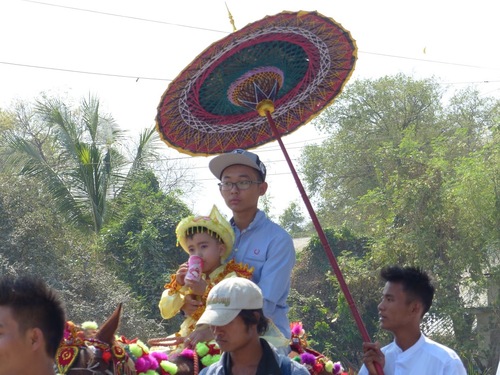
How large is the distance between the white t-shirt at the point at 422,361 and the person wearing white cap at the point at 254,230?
66 centimetres

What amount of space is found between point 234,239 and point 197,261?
0.36 metres

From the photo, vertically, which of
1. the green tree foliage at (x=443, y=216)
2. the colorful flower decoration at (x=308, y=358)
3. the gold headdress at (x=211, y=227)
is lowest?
the colorful flower decoration at (x=308, y=358)

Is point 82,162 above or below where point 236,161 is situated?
above

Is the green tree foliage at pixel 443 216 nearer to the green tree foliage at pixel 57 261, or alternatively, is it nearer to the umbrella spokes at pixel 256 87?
the green tree foliage at pixel 57 261

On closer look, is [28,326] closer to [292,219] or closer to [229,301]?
[229,301]

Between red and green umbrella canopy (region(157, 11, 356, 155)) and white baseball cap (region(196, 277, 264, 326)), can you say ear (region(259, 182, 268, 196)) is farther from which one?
white baseball cap (region(196, 277, 264, 326))

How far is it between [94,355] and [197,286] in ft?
2.62

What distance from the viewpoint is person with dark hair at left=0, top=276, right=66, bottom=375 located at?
361 cm

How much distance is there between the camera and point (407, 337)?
18.4 ft

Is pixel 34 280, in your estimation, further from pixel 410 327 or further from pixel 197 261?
pixel 410 327

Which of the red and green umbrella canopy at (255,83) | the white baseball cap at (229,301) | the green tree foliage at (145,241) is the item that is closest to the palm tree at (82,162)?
the green tree foliage at (145,241)

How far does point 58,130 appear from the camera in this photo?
21.0 metres

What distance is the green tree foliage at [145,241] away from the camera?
19250mm

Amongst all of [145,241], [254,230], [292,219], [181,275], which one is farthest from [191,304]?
[292,219]
